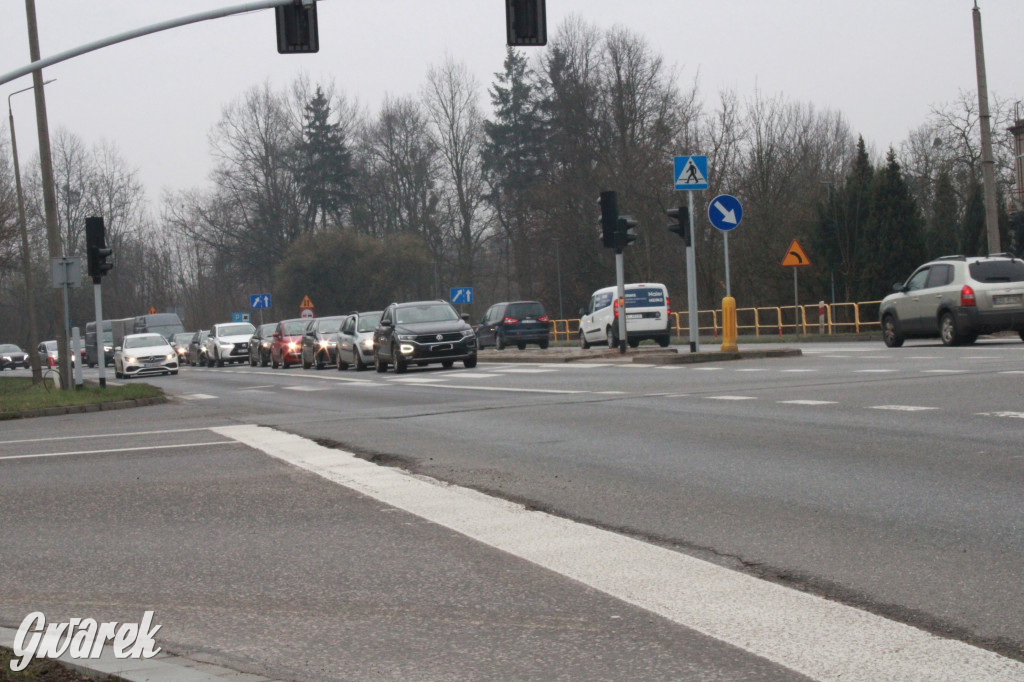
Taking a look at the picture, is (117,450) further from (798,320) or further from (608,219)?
(798,320)

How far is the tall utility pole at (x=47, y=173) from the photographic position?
26891mm

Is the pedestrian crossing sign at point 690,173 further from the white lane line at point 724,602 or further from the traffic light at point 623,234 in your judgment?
the white lane line at point 724,602

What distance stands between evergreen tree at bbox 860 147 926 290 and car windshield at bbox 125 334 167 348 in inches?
998

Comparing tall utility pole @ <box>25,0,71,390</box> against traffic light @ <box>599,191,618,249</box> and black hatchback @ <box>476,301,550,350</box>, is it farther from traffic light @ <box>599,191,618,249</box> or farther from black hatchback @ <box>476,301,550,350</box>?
black hatchback @ <box>476,301,550,350</box>

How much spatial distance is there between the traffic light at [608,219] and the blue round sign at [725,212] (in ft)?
9.88

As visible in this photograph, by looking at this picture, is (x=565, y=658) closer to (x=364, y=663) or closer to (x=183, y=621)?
(x=364, y=663)

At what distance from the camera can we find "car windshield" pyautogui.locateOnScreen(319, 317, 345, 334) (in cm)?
3925

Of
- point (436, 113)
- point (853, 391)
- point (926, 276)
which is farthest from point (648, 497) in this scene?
point (436, 113)

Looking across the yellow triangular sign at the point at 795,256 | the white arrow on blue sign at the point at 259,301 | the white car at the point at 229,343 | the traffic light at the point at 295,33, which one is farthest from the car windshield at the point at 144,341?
the traffic light at the point at 295,33

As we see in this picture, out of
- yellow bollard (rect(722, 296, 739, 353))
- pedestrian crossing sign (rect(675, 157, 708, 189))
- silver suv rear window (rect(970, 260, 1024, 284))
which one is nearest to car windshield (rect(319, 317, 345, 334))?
yellow bollard (rect(722, 296, 739, 353))

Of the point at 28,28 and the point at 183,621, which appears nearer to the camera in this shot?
the point at 183,621

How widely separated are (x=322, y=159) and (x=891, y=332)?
55.5 metres

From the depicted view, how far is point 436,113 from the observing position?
73.6m

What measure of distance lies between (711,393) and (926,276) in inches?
457
